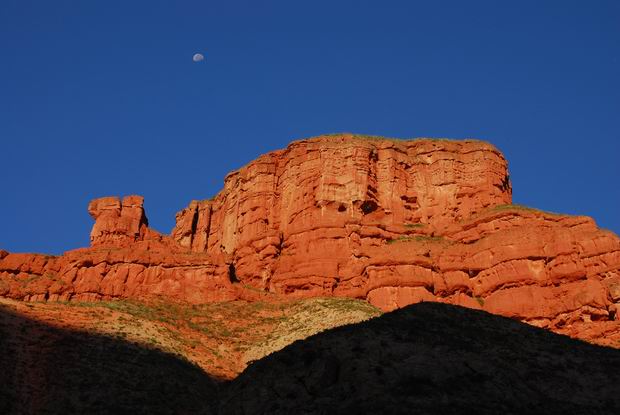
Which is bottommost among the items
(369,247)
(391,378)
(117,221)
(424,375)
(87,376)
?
(391,378)

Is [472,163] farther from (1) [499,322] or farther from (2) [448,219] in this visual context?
(1) [499,322]

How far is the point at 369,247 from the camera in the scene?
3875 inches

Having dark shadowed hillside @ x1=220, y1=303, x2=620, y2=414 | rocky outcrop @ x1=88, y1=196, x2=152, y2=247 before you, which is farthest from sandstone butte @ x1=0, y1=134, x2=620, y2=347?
dark shadowed hillside @ x1=220, y1=303, x2=620, y2=414

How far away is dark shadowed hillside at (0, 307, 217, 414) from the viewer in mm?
53969

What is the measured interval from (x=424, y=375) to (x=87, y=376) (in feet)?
95.9

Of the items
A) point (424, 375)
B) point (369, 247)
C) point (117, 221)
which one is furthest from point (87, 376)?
point (117, 221)

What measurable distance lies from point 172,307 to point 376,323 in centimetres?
4194

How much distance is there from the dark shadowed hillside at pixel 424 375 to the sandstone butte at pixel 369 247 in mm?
41844

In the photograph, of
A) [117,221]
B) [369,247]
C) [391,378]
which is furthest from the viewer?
[117,221]

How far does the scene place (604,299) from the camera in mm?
86250

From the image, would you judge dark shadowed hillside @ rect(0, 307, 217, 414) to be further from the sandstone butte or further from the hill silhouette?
the sandstone butte

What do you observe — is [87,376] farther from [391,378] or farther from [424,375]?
[424,375]

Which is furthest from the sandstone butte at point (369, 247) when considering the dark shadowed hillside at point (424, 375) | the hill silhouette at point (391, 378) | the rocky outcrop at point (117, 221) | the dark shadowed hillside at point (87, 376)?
the dark shadowed hillside at point (424, 375)

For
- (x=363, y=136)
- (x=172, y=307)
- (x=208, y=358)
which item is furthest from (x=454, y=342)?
(x=363, y=136)
